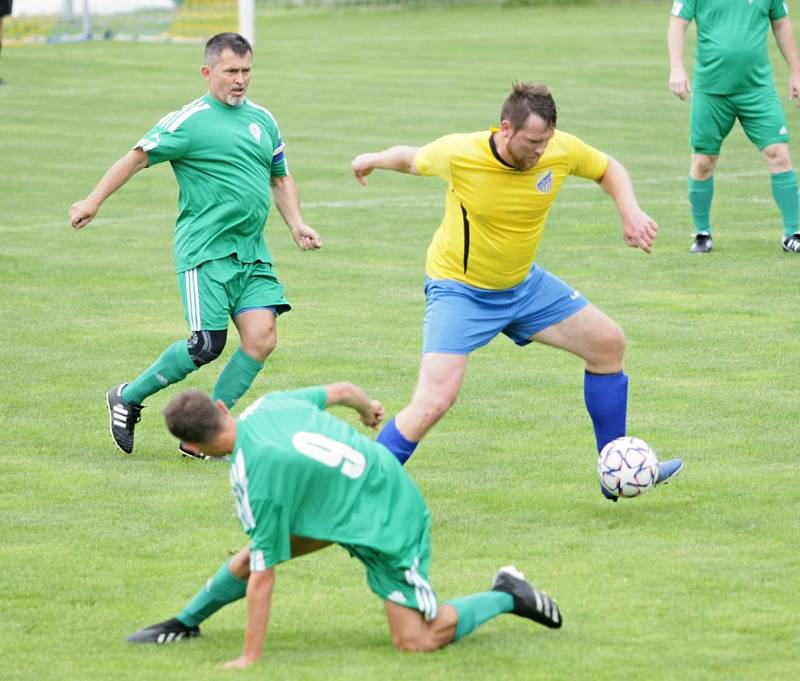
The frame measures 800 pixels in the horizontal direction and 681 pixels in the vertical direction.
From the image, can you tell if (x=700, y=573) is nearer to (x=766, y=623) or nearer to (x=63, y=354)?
(x=766, y=623)

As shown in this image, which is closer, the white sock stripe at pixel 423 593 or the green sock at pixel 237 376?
the white sock stripe at pixel 423 593

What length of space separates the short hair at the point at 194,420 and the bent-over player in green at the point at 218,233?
10.2 feet

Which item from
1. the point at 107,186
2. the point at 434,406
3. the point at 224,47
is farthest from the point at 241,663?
the point at 224,47

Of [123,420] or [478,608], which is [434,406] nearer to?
[478,608]

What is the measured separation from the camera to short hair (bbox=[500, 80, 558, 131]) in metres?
7.58

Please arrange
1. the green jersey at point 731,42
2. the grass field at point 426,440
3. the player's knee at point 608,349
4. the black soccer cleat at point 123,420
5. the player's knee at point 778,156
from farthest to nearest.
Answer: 1. the player's knee at point 778,156
2. the green jersey at point 731,42
3. the black soccer cleat at point 123,420
4. the player's knee at point 608,349
5. the grass field at point 426,440

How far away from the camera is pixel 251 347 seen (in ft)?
31.0

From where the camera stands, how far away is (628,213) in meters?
8.15

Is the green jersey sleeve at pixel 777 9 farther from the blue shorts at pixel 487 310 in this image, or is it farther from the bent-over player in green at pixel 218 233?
the blue shorts at pixel 487 310

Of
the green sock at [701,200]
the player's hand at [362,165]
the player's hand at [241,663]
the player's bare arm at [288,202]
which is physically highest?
the player's hand at [362,165]

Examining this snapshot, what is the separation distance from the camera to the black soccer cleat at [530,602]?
260 inches

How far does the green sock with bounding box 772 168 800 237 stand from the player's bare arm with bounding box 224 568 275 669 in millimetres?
9491

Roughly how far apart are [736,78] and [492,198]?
22.6ft

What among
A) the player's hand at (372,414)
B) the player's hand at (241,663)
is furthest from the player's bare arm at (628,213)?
the player's hand at (241,663)
